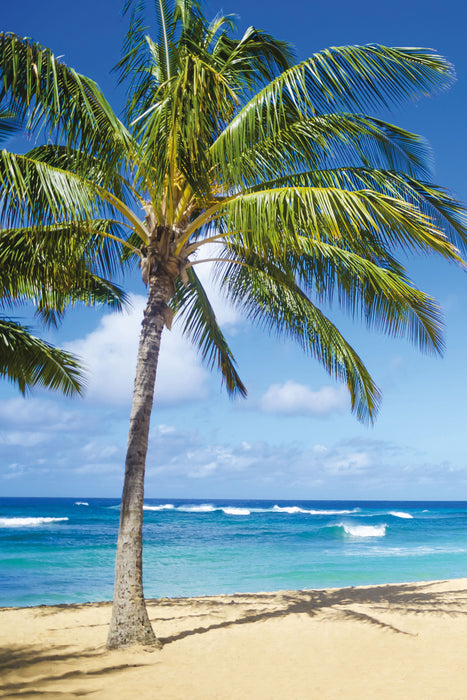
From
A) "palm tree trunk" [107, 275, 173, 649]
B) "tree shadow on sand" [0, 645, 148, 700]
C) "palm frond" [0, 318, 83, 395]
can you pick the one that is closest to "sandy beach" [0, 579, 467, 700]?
"tree shadow on sand" [0, 645, 148, 700]

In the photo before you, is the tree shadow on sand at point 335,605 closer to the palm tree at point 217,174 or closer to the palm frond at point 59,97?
the palm tree at point 217,174

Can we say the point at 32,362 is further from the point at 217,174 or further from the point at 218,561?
the point at 218,561

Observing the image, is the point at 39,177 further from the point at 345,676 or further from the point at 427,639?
the point at 427,639

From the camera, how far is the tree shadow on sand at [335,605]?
653cm

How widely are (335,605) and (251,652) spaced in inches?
106

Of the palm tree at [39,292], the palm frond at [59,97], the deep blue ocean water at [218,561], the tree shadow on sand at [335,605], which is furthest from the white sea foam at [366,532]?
the palm frond at [59,97]

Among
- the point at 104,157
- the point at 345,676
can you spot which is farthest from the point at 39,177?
the point at 345,676

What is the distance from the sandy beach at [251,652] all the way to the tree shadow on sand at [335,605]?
26 millimetres

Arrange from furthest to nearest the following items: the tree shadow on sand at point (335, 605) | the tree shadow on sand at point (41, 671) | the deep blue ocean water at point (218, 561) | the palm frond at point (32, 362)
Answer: the deep blue ocean water at point (218, 561) < the palm frond at point (32, 362) < the tree shadow on sand at point (335, 605) < the tree shadow on sand at point (41, 671)

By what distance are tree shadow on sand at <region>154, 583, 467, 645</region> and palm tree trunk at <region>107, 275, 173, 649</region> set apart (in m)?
0.58

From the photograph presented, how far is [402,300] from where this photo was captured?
5.89 metres

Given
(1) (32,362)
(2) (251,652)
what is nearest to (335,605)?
(2) (251,652)

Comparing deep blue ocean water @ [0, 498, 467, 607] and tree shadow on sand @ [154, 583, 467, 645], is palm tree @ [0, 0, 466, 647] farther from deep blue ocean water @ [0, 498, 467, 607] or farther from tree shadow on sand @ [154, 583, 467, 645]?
deep blue ocean water @ [0, 498, 467, 607]

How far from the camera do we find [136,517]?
5.21 m
